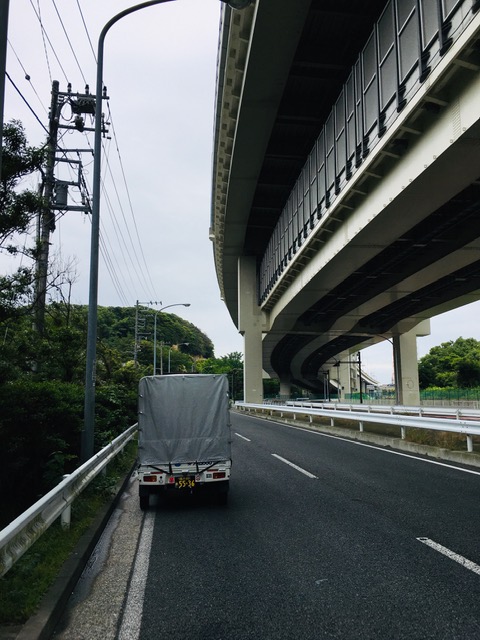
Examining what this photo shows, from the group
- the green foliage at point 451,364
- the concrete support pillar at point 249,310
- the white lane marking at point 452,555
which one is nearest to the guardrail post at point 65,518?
the white lane marking at point 452,555

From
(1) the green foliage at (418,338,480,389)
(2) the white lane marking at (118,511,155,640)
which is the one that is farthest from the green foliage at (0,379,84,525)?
(1) the green foliage at (418,338,480,389)

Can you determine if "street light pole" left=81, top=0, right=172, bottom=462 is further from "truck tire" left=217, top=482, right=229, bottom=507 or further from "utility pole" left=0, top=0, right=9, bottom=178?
"utility pole" left=0, top=0, right=9, bottom=178

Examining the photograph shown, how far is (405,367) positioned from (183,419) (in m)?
42.3

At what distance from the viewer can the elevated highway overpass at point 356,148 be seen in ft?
41.3

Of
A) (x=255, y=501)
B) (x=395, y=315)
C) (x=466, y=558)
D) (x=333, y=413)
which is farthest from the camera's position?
(x=395, y=315)

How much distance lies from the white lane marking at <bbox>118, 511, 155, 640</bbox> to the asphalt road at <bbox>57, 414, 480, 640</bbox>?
1cm

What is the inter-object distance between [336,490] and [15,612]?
6329 millimetres

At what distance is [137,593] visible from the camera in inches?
184

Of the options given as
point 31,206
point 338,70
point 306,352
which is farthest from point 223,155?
point 306,352

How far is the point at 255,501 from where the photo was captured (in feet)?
27.9

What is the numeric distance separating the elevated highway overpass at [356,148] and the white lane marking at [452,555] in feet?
29.7

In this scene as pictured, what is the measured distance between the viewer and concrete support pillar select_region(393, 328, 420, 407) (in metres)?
47.3

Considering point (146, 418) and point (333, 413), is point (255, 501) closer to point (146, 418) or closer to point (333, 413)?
point (146, 418)

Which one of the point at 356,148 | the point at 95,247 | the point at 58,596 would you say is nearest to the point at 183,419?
the point at 58,596
